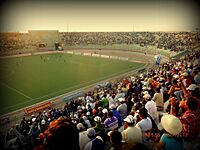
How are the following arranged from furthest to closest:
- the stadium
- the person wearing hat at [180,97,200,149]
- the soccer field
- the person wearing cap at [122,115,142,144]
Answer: the soccer field
the person wearing hat at [180,97,200,149]
the person wearing cap at [122,115,142,144]
the stadium

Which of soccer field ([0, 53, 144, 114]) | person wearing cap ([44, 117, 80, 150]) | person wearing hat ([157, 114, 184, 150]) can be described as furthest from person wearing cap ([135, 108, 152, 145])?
soccer field ([0, 53, 144, 114])

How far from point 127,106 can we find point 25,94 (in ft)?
46.3

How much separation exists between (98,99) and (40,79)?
14.1m

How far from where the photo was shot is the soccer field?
17.8 metres

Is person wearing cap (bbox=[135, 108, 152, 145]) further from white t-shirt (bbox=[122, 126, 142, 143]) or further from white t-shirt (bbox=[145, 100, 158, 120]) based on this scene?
white t-shirt (bbox=[145, 100, 158, 120])

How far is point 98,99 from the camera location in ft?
35.8

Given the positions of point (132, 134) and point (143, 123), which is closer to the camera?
point (132, 134)

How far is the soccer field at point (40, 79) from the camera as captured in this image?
17844 mm

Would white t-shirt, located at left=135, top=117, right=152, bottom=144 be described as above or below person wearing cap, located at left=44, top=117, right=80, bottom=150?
below

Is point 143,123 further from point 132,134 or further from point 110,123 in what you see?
point 110,123

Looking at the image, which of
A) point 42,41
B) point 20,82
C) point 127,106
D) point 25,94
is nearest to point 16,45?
point 42,41

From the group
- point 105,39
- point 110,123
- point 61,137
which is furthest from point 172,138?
point 105,39

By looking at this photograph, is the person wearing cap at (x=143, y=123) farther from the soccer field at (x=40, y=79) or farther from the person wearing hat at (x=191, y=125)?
the soccer field at (x=40, y=79)

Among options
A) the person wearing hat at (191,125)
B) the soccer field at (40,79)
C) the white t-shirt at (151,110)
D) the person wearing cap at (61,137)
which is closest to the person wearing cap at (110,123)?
the white t-shirt at (151,110)
